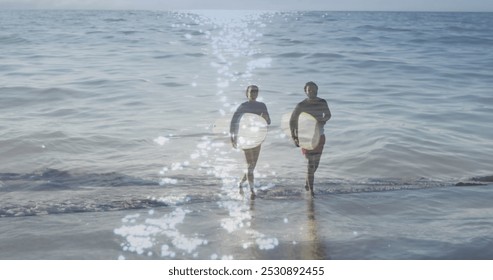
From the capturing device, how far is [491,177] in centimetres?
1009

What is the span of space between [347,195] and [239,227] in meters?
2.59

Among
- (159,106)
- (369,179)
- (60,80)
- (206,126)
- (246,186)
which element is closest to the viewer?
(246,186)

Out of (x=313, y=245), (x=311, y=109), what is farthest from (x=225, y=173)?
(x=313, y=245)

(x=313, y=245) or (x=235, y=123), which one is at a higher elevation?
(x=235, y=123)

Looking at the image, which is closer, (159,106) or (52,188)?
(52,188)

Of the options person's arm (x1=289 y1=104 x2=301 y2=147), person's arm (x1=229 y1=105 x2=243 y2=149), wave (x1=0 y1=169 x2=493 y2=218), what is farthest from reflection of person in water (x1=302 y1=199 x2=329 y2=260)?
person's arm (x1=229 y1=105 x2=243 y2=149)

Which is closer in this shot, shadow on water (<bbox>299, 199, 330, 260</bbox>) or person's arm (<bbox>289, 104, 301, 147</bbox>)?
shadow on water (<bbox>299, 199, 330, 260</bbox>)

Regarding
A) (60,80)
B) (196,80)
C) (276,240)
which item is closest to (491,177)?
(276,240)

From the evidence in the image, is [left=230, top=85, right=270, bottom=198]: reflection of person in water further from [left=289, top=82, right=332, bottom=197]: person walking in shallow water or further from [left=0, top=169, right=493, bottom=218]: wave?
[left=0, top=169, right=493, bottom=218]: wave

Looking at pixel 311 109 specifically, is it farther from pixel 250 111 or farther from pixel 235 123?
pixel 235 123

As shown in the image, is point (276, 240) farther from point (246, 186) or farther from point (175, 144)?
point (175, 144)

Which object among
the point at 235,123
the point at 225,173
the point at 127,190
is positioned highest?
the point at 235,123

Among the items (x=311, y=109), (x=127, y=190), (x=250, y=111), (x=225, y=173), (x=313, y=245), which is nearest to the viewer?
(x=313, y=245)
